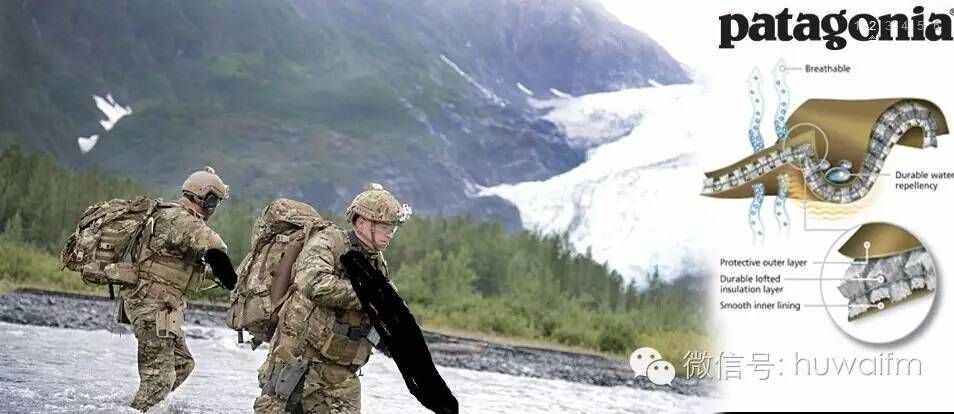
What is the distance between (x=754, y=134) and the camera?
9.37 m

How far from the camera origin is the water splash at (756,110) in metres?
9.36

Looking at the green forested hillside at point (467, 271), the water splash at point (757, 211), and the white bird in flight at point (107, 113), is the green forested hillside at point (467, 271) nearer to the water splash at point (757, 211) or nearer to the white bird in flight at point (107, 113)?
the white bird in flight at point (107, 113)

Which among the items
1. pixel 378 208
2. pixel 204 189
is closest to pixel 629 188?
pixel 204 189

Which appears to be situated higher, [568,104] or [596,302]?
[568,104]

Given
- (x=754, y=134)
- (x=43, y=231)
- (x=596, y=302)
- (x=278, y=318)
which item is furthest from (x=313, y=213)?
(x=43, y=231)

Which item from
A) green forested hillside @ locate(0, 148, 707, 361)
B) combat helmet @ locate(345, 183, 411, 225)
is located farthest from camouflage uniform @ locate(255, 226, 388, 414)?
green forested hillside @ locate(0, 148, 707, 361)

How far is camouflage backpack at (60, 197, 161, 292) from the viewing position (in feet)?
22.9

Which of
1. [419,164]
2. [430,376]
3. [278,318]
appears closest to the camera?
[430,376]

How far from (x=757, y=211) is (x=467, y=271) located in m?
2.90

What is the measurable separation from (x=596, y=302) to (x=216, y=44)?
3.87 metres

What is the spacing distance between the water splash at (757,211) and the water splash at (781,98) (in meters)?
0.34

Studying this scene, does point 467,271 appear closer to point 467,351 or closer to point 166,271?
point 467,351

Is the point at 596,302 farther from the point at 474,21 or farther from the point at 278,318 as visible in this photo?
the point at 278,318

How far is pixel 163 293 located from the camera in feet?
22.8
